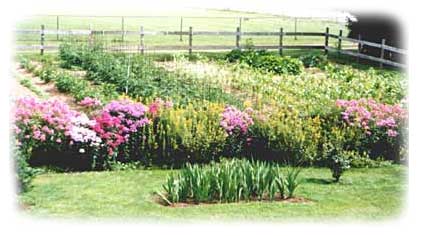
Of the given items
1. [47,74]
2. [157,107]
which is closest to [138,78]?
[47,74]

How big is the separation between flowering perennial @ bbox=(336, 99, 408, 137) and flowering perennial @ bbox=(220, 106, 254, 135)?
5.25ft

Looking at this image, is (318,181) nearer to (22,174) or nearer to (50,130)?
(50,130)

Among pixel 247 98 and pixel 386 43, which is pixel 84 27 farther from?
pixel 247 98

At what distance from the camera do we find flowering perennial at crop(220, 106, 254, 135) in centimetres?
1053

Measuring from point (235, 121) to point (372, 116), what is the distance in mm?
2306

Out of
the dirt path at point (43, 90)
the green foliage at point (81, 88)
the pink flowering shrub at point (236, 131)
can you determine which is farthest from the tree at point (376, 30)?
the pink flowering shrub at point (236, 131)

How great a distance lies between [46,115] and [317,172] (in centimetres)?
393

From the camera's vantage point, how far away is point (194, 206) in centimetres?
776

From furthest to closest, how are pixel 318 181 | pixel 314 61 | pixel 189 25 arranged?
pixel 189 25 → pixel 314 61 → pixel 318 181

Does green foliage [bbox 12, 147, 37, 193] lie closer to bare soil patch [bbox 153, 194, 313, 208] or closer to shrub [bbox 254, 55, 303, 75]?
bare soil patch [bbox 153, 194, 313, 208]

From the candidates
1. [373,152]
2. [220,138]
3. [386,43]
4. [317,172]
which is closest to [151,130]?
[220,138]

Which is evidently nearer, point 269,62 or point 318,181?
point 318,181

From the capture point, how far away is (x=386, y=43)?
921 inches

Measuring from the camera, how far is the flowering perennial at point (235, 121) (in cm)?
1053
